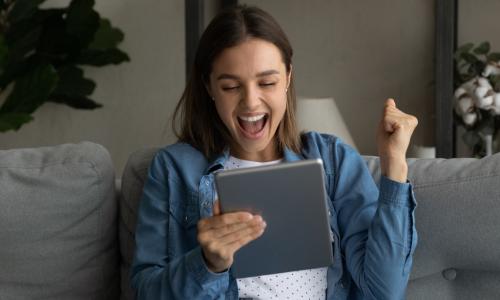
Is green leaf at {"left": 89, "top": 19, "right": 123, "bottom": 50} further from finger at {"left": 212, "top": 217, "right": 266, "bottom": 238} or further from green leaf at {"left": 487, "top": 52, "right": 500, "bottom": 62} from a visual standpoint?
finger at {"left": 212, "top": 217, "right": 266, "bottom": 238}

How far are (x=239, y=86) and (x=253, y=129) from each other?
95mm

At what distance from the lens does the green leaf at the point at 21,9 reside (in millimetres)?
3459

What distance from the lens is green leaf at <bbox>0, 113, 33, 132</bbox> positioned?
10.4 ft

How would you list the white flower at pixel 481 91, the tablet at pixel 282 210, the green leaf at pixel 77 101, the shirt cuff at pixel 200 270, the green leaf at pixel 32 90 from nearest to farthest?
the tablet at pixel 282 210 < the shirt cuff at pixel 200 270 < the white flower at pixel 481 91 < the green leaf at pixel 32 90 < the green leaf at pixel 77 101

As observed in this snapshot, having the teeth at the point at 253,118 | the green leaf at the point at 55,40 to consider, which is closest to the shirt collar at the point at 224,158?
the teeth at the point at 253,118

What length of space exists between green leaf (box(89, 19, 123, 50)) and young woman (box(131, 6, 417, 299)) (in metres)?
1.99

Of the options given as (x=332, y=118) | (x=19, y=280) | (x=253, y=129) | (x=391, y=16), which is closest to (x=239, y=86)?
(x=253, y=129)

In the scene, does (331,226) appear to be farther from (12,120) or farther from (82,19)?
(82,19)

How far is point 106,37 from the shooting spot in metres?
3.57

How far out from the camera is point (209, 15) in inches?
134

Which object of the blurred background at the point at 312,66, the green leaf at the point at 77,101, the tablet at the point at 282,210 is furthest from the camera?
the green leaf at the point at 77,101

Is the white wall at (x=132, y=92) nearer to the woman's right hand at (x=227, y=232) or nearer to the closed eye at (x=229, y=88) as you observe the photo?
the closed eye at (x=229, y=88)

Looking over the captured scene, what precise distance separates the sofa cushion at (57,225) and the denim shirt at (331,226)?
0.16 meters

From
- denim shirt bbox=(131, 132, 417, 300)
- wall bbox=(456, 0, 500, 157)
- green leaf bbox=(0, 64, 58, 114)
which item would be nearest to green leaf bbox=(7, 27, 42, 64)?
green leaf bbox=(0, 64, 58, 114)
